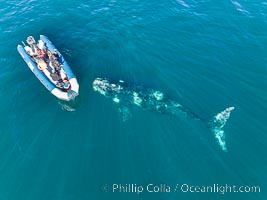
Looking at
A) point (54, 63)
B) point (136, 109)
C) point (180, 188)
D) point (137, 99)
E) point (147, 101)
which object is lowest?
point (180, 188)

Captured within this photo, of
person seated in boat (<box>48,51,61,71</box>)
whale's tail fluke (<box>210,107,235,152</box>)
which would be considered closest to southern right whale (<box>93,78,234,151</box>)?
whale's tail fluke (<box>210,107,235,152</box>)

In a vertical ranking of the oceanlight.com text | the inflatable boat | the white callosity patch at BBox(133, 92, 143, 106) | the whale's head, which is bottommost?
the oceanlight.com text

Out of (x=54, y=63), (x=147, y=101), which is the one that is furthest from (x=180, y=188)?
(x=54, y=63)

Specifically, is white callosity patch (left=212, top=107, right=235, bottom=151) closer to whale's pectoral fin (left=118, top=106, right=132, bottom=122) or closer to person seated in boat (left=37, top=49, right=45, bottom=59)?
whale's pectoral fin (left=118, top=106, right=132, bottom=122)

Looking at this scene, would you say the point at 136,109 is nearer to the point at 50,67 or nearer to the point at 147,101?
the point at 147,101

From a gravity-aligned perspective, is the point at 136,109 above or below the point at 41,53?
below
